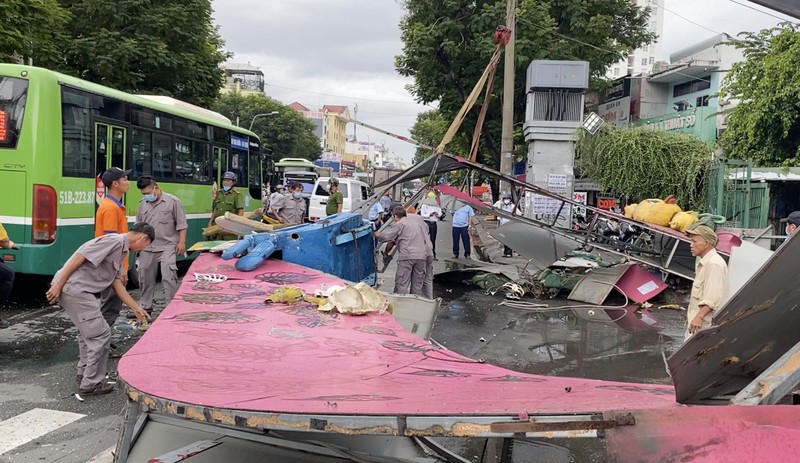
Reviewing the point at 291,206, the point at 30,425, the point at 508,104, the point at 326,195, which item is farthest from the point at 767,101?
the point at 30,425

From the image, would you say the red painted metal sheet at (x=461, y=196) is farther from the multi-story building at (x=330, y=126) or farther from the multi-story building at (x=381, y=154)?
the multi-story building at (x=381, y=154)

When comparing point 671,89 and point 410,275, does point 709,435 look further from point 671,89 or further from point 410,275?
point 671,89

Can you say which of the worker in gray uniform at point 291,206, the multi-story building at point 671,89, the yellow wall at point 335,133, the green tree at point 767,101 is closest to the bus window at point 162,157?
the worker in gray uniform at point 291,206

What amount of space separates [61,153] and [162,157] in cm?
252

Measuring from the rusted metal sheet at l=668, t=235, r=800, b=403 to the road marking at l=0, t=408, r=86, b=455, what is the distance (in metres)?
4.06

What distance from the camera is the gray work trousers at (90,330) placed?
4895 mm

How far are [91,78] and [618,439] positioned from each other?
19.8m

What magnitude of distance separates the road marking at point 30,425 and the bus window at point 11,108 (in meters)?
4.24

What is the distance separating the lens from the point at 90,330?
16.1 ft

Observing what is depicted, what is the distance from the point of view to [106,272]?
5.12 m

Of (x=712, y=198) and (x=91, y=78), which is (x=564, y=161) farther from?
(x=91, y=78)

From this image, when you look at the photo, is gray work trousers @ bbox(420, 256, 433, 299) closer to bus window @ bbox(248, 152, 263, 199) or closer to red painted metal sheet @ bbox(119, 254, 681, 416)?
red painted metal sheet @ bbox(119, 254, 681, 416)

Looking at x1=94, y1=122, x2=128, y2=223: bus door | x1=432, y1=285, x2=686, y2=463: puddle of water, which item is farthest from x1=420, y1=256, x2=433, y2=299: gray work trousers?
x1=94, y1=122, x2=128, y2=223: bus door

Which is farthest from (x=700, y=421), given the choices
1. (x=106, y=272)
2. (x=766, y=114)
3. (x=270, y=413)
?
(x=766, y=114)
